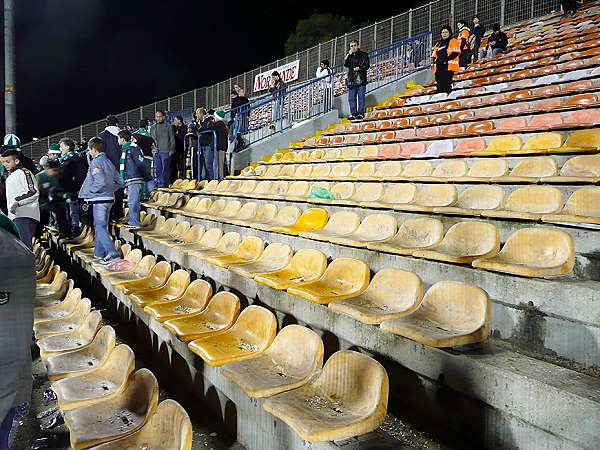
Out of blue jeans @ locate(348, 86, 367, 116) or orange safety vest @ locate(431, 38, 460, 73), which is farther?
blue jeans @ locate(348, 86, 367, 116)

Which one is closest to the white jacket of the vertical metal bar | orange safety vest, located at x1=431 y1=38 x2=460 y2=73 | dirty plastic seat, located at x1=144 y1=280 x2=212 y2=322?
dirty plastic seat, located at x1=144 y1=280 x2=212 y2=322

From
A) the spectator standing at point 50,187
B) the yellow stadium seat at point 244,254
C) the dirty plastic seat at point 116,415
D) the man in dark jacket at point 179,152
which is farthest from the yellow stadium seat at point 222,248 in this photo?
the man in dark jacket at point 179,152

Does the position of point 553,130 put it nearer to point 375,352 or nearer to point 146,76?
point 375,352

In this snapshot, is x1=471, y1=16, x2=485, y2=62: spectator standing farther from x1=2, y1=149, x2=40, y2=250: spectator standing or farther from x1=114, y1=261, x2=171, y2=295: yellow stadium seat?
x1=2, y1=149, x2=40, y2=250: spectator standing

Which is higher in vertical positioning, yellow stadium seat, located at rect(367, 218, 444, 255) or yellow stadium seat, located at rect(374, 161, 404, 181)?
yellow stadium seat, located at rect(374, 161, 404, 181)

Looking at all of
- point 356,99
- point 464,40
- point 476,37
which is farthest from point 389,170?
point 476,37

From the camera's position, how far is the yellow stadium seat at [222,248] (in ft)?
13.2

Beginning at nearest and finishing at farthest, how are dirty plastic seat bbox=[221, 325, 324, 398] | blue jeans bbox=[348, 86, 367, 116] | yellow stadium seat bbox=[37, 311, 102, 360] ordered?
dirty plastic seat bbox=[221, 325, 324, 398], yellow stadium seat bbox=[37, 311, 102, 360], blue jeans bbox=[348, 86, 367, 116]

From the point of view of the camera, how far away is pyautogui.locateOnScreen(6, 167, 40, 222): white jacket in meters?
4.22

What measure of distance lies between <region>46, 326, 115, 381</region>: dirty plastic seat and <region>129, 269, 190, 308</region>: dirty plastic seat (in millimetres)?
478

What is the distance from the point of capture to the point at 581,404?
1.40 m

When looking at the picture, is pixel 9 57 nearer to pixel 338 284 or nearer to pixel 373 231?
pixel 373 231

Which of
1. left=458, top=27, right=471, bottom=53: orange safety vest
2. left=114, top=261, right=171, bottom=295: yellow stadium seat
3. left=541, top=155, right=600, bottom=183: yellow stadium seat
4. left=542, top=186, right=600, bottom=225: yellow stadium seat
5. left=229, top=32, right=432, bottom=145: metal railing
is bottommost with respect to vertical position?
left=114, top=261, right=171, bottom=295: yellow stadium seat

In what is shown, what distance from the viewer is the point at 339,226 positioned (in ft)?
12.3
